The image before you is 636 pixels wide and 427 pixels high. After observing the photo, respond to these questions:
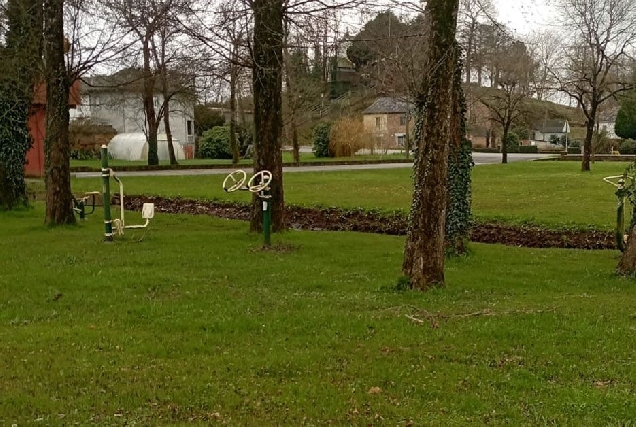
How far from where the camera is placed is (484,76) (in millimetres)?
55250

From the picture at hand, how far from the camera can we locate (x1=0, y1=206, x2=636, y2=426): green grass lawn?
4734 millimetres

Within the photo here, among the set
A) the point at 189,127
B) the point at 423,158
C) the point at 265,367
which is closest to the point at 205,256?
the point at 423,158

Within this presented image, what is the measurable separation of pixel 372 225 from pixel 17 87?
998 cm

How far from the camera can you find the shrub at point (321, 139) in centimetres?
5800

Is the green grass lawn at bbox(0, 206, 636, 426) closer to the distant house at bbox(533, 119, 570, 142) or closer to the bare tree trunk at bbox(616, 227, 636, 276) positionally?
the bare tree trunk at bbox(616, 227, 636, 276)

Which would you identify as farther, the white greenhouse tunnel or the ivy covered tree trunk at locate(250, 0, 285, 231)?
the white greenhouse tunnel

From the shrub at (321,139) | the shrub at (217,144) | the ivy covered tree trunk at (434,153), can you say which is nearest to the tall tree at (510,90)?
the shrub at (321,139)

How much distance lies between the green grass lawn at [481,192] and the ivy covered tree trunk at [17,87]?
7.38 m

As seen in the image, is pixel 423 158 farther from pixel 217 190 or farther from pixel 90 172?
pixel 90 172

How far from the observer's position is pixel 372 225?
18.7 meters

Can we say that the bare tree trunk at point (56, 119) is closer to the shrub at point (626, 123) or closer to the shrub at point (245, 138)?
the shrub at point (245, 138)

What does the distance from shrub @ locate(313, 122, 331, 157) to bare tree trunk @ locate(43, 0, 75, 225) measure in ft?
140

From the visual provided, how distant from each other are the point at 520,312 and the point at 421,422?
3485mm

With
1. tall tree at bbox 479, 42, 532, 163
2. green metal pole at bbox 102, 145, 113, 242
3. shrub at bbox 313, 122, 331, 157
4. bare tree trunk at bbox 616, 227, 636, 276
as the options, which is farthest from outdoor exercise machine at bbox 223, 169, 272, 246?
shrub at bbox 313, 122, 331, 157
